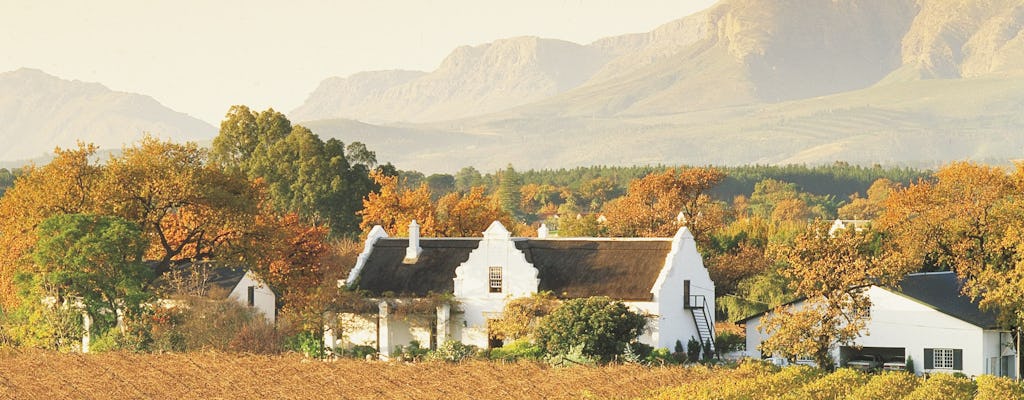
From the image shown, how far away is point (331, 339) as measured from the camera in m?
54.8

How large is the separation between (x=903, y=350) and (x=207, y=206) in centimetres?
2771

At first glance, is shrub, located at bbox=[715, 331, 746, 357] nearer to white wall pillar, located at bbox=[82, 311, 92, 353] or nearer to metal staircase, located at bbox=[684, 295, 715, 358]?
metal staircase, located at bbox=[684, 295, 715, 358]

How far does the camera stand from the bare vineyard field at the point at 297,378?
3781cm

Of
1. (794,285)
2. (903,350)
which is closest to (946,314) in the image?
(903,350)

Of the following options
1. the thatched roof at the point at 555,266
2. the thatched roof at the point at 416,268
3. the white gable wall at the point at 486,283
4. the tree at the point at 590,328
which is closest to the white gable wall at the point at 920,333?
the thatched roof at the point at 555,266

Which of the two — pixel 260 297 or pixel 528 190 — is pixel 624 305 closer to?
pixel 260 297

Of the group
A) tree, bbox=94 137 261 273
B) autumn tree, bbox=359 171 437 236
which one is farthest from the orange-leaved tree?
autumn tree, bbox=359 171 437 236

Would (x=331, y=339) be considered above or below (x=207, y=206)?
below

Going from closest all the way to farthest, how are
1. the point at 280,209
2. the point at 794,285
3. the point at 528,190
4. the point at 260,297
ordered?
the point at 794,285 < the point at 260,297 < the point at 280,209 < the point at 528,190

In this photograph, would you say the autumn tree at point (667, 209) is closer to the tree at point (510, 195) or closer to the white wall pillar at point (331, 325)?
the white wall pillar at point (331, 325)

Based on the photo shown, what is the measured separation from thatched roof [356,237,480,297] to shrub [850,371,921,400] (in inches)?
759

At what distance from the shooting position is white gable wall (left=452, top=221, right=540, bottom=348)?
5412 cm

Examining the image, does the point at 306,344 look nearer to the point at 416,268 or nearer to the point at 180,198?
the point at 416,268

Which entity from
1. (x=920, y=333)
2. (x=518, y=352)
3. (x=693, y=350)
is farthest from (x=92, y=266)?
(x=920, y=333)
